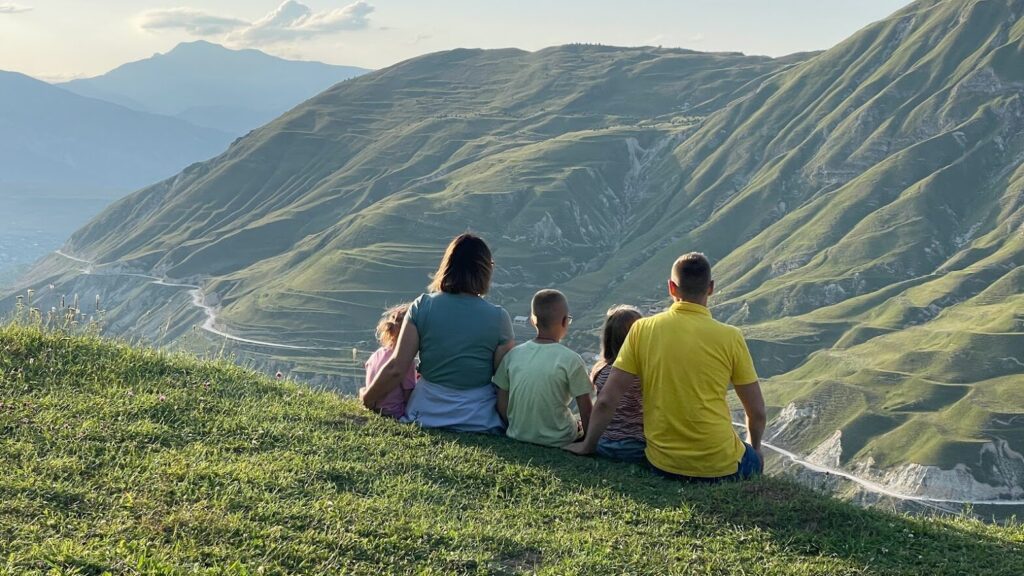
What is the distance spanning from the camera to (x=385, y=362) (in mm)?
12172

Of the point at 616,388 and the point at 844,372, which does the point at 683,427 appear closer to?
the point at 616,388

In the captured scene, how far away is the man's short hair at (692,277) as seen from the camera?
32.9ft

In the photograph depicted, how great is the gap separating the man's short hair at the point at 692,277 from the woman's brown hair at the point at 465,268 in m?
2.55

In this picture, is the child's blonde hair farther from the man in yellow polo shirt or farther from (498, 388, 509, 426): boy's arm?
the man in yellow polo shirt

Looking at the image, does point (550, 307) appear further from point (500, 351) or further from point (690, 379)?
point (690, 379)

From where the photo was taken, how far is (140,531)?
730 cm

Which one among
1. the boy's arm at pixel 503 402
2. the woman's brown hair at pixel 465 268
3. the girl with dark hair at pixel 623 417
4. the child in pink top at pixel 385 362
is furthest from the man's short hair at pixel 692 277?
the child in pink top at pixel 385 362

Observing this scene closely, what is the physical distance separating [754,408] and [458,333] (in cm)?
389

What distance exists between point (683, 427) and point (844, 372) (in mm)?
165214

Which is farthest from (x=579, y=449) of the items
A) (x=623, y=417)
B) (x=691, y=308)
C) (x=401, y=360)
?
(x=401, y=360)

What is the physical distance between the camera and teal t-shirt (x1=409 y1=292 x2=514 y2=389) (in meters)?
11.7

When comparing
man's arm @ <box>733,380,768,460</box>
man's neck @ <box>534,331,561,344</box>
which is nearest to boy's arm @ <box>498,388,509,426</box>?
man's neck @ <box>534,331,561,344</box>

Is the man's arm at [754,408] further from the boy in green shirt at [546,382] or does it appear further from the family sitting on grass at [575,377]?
the boy in green shirt at [546,382]

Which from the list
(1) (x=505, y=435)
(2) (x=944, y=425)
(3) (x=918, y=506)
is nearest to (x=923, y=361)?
(2) (x=944, y=425)
